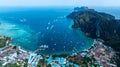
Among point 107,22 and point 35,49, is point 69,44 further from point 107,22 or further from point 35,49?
point 107,22

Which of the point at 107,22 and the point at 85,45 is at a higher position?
the point at 107,22

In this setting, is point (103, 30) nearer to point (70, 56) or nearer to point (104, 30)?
point (104, 30)

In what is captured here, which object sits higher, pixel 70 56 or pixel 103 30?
pixel 103 30

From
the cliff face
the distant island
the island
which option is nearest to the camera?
the island

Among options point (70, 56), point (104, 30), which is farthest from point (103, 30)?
point (70, 56)

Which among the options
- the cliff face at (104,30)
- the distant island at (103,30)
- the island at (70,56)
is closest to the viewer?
the island at (70,56)

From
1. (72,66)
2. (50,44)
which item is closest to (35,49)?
(50,44)

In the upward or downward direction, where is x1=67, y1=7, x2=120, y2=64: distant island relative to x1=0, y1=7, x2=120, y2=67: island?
upward

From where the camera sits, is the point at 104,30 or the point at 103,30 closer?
the point at 103,30

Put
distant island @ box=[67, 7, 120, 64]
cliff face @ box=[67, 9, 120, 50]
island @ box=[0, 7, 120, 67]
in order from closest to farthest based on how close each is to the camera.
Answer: island @ box=[0, 7, 120, 67], distant island @ box=[67, 7, 120, 64], cliff face @ box=[67, 9, 120, 50]

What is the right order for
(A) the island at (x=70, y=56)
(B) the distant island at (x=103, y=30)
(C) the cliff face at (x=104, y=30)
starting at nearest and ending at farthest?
1. (A) the island at (x=70, y=56)
2. (B) the distant island at (x=103, y=30)
3. (C) the cliff face at (x=104, y=30)

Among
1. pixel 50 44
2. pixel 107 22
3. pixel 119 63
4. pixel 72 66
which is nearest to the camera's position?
pixel 72 66
